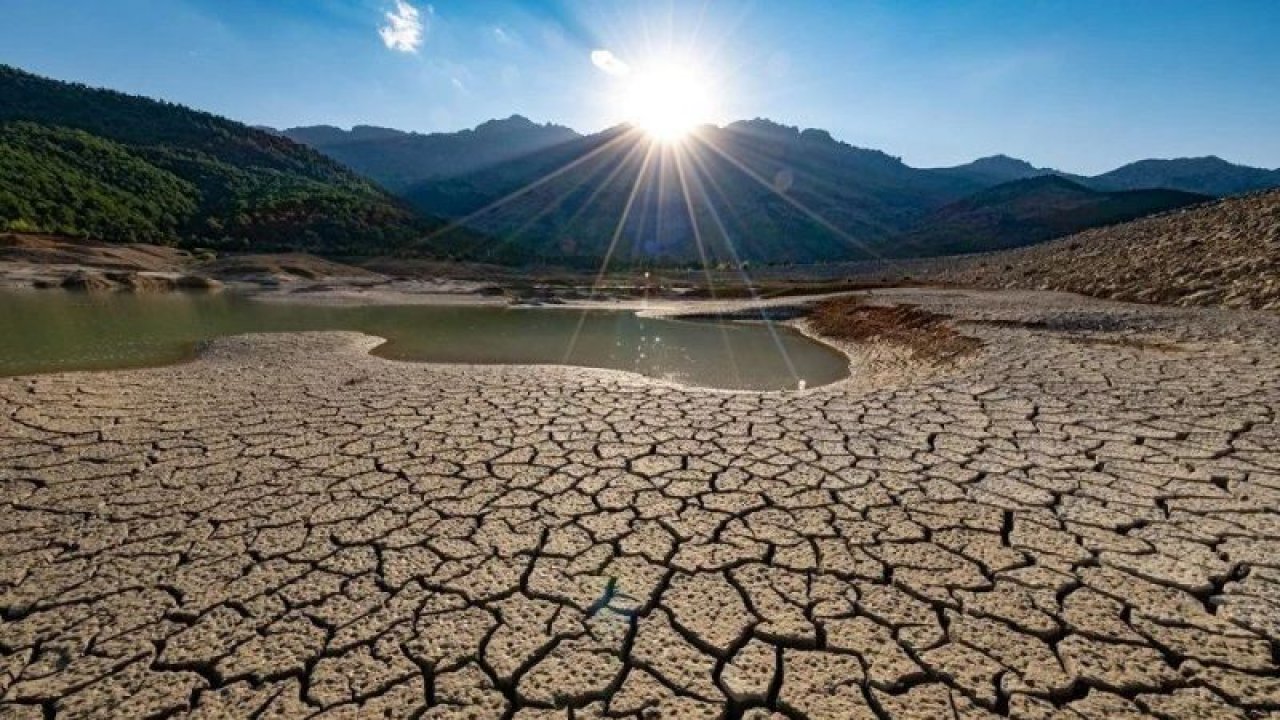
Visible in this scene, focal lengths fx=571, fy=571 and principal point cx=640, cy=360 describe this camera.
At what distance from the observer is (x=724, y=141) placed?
435 ft

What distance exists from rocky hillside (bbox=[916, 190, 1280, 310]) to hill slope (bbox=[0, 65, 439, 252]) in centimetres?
4654

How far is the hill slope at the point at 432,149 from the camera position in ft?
415

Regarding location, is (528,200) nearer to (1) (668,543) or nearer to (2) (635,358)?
(2) (635,358)

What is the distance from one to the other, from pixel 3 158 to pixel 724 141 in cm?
11864

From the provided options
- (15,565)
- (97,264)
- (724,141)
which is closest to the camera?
(15,565)

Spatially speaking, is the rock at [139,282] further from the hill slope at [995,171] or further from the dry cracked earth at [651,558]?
the hill slope at [995,171]

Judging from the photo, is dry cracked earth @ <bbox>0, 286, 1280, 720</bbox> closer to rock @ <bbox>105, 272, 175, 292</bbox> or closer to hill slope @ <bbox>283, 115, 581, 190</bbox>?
rock @ <bbox>105, 272, 175, 292</bbox>

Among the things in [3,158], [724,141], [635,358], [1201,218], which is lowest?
[635,358]

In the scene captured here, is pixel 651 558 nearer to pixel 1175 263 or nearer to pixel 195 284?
pixel 1175 263

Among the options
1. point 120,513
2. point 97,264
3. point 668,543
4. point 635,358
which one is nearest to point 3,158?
point 97,264

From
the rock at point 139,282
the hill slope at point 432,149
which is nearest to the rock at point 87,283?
the rock at point 139,282

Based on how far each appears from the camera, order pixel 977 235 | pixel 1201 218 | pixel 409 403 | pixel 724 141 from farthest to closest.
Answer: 1. pixel 724 141
2. pixel 977 235
3. pixel 1201 218
4. pixel 409 403

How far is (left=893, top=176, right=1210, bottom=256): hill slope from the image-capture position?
57.7m

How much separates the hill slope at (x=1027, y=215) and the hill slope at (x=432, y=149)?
9062cm
